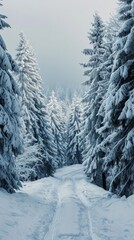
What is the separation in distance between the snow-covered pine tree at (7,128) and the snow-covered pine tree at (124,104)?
508cm

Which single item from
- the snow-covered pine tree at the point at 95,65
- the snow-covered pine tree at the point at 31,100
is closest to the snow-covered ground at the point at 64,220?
the snow-covered pine tree at the point at 95,65

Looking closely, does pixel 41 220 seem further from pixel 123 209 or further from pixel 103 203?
pixel 103 203

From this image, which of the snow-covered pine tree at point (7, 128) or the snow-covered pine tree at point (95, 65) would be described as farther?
the snow-covered pine tree at point (95, 65)

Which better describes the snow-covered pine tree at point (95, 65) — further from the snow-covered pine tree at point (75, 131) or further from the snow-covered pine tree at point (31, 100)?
the snow-covered pine tree at point (75, 131)

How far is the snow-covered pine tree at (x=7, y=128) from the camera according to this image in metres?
15.8

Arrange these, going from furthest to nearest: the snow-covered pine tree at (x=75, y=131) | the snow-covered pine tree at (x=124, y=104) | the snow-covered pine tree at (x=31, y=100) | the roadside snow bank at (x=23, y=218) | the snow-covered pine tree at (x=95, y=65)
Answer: the snow-covered pine tree at (x=75, y=131)
the snow-covered pine tree at (x=31, y=100)
the snow-covered pine tree at (x=95, y=65)
the snow-covered pine tree at (x=124, y=104)
the roadside snow bank at (x=23, y=218)

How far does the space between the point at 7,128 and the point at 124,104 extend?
20.3 ft

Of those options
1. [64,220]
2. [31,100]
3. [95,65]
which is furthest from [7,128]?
[31,100]

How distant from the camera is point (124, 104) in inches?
647

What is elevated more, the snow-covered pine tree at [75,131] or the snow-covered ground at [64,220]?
the snow-covered ground at [64,220]

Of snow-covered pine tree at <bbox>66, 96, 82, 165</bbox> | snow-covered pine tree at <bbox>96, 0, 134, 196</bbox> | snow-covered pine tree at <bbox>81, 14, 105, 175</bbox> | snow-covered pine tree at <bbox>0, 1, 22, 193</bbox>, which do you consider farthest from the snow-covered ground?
snow-covered pine tree at <bbox>66, 96, 82, 165</bbox>

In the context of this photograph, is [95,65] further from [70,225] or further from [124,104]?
[70,225]

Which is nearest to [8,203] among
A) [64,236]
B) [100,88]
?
[64,236]

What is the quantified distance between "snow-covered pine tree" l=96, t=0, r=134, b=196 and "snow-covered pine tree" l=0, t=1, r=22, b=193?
5.08 meters
